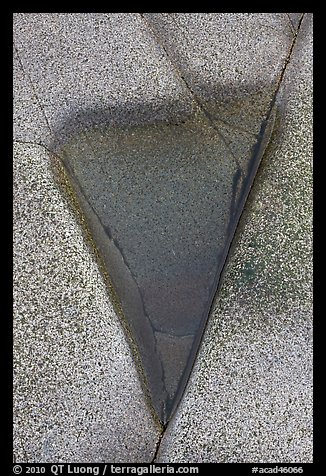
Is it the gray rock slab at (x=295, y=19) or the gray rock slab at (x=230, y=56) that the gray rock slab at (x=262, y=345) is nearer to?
the gray rock slab at (x=230, y=56)

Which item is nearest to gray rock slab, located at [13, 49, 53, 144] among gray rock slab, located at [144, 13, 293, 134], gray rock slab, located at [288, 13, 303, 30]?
gray rock slab, located at [144, 13, 293, 134]

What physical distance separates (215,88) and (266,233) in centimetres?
64

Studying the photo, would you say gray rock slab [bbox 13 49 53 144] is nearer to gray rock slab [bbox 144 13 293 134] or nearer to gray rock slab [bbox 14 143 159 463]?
gray rock slab [bbox 14 143 159 463]

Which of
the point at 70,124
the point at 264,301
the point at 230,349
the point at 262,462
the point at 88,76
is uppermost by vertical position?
the point at 88,76

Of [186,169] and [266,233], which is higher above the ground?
[186,169]

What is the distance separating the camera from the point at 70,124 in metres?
2.03

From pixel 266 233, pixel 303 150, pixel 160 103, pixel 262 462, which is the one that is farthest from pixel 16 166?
pixel 262 462

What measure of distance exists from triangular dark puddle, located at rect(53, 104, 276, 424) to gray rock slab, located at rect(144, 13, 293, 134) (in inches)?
4.7

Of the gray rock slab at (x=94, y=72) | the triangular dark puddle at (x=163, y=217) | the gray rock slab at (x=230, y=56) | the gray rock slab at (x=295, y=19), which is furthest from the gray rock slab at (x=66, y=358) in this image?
the gray rock slab at (x=295, y=19)

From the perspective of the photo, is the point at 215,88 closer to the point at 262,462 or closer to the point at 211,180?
the point at 211,180

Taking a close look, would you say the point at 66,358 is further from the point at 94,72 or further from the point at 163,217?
the point at 94,72

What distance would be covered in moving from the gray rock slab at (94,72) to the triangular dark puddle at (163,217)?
7 centimetres

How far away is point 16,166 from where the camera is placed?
200 cm

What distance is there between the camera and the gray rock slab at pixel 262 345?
194 centimetres
